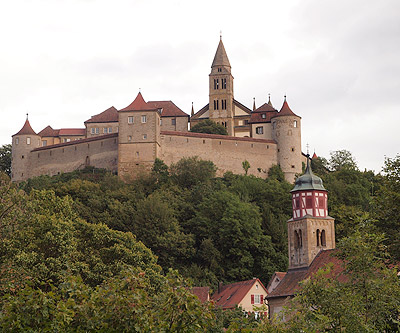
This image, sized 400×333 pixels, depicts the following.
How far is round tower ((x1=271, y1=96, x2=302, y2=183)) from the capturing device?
80.5 meters

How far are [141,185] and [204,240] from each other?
493 inches

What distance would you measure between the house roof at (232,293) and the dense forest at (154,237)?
9.19 ft

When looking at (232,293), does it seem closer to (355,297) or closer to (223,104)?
(355,297)

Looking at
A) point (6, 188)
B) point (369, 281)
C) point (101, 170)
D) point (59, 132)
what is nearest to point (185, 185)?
point (101, 170)

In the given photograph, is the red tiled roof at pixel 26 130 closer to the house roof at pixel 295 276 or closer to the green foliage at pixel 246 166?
the green foliage at pixel 246 166

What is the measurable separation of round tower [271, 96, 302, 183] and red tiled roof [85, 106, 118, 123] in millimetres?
18335

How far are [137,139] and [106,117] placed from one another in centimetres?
1361

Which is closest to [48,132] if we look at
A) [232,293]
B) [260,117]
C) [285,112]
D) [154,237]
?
[260,117]

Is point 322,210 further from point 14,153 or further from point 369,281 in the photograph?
point 14,153

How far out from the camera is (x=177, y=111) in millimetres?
89062

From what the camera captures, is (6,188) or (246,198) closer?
(6,188)

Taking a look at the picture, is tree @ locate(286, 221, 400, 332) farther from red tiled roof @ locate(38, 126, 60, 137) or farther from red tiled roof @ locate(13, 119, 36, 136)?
red tiled roof @ locate(38, 126, 60, 137)

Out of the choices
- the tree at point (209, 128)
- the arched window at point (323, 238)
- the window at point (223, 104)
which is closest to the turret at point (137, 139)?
the tree at point (209, 128)

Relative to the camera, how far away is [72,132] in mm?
92312
